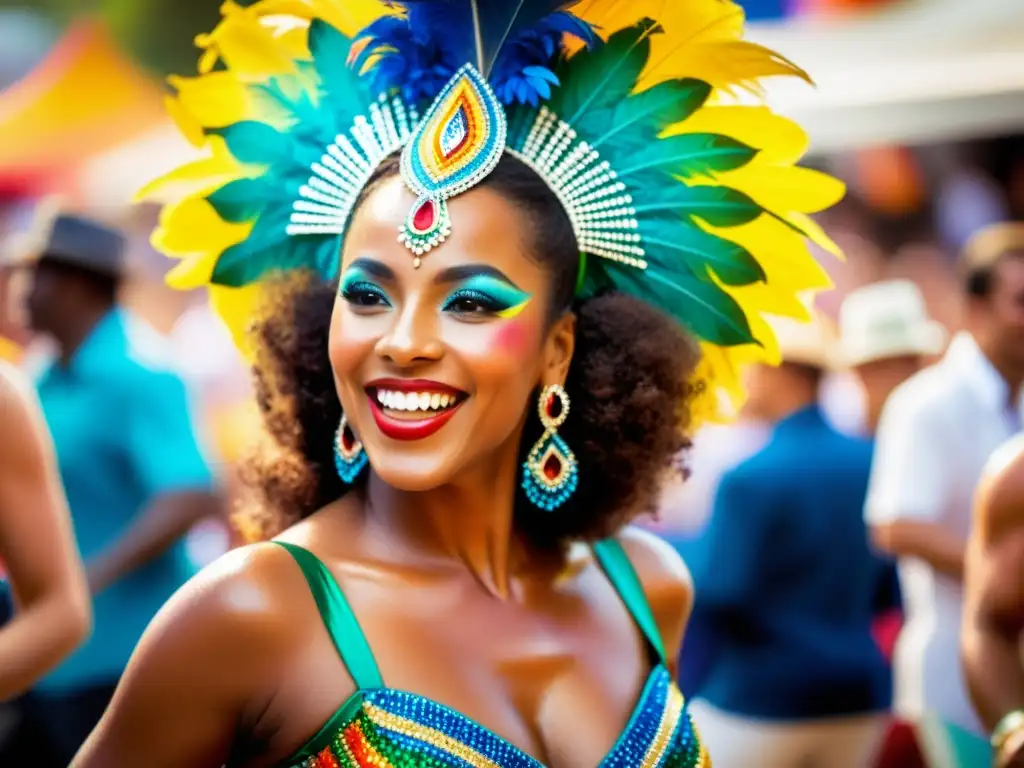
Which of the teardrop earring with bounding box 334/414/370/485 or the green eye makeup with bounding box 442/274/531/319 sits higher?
the green eye makeup with bounding box 442/274/531/319

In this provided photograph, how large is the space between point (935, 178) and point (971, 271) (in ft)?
15.8

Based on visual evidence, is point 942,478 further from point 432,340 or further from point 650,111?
point 432,340

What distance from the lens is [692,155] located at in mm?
2020

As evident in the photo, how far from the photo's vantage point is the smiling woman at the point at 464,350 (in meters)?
1.68

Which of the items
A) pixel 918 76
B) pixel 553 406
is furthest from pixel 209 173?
pixel 918 76

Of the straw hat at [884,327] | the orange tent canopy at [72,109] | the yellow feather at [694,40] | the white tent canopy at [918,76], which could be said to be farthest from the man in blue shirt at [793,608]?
the orange tent canopy at [72,109]

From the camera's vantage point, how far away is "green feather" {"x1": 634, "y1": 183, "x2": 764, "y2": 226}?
2025 mm

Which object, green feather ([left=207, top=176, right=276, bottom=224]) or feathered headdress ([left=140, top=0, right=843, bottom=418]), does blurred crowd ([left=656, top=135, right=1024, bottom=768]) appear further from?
green feather ([left=207, top=176, right=276, bottom=224])

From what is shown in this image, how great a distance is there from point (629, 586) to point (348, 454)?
53cm

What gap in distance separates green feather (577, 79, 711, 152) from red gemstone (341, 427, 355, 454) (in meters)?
0.56

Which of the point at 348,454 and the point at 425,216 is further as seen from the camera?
the point at 348,454

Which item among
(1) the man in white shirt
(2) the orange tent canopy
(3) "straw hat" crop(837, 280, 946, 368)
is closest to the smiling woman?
(1) the man in white shirt

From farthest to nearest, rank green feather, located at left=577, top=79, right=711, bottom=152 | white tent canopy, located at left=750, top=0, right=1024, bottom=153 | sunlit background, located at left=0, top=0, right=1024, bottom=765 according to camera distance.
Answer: white tent canopy, located at left=750, top=0, right=1024, bottom=153, sunlit background, located at left=0, top=0, right=1024, bottom=765, green feather, located at left=577, top=79, right=711, bottom=152

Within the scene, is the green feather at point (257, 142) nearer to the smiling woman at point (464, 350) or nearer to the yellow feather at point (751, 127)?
the smiling woman at point (464, 350)
